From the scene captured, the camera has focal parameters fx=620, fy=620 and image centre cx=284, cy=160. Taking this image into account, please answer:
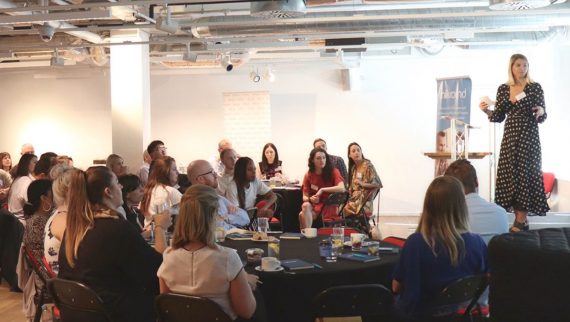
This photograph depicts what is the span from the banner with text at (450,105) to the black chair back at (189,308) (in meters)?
8.42

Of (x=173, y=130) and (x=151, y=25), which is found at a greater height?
(x=151, y=25)

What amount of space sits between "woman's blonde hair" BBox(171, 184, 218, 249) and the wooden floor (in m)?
3.26

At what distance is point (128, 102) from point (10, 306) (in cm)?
391

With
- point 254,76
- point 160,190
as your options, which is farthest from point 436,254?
point 254,76

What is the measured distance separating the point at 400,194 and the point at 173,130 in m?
4.94

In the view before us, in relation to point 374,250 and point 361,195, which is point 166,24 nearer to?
point 361,195

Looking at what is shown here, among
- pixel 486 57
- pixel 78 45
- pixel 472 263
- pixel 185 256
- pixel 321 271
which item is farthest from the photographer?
pixel 486 57

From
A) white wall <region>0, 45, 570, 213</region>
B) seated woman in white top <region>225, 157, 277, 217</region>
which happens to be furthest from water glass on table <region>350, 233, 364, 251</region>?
white wall <region>0, 45, 570, 213</region>

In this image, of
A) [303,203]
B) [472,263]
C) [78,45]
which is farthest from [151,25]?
[472,263]

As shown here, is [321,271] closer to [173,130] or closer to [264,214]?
[264,214]

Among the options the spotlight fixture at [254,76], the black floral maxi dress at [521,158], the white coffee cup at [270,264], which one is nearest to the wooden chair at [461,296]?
the white coffee cup at [270,264]

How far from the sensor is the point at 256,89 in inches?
511

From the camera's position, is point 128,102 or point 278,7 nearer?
point 278,7

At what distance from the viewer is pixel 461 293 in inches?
118
